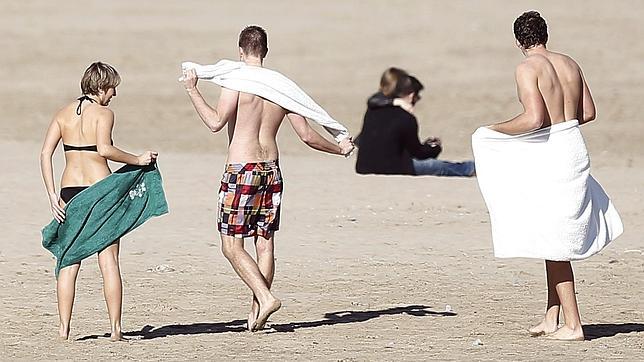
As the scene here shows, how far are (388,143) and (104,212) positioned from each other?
8156 millimetres

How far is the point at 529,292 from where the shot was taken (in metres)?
9.75

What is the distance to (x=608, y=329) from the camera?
830cm

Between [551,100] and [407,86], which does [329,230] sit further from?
[551,100]

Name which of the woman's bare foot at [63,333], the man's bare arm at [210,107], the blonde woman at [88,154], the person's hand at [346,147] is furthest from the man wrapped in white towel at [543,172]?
the woman's bare foot at [63,333]

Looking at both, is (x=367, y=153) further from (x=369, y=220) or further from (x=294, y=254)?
(x=294, y=254)

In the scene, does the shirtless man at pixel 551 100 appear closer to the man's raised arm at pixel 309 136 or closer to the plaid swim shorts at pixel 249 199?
the man's raised arm at pixel 309 136

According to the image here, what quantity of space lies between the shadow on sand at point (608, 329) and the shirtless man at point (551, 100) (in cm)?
25

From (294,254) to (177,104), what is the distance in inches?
620

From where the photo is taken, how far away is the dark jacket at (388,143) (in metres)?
15.1

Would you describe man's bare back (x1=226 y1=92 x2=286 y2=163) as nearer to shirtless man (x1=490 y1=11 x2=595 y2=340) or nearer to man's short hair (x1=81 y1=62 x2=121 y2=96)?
man's short hair (x1=81 y1=62 x2=121 y2=96)

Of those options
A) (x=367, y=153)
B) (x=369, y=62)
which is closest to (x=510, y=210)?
(x=367, y=153)

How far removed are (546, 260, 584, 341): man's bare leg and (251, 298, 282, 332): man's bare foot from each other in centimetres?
151

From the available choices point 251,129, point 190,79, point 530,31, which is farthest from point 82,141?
point 530,31

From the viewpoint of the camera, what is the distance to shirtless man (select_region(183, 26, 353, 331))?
7.86 metres
